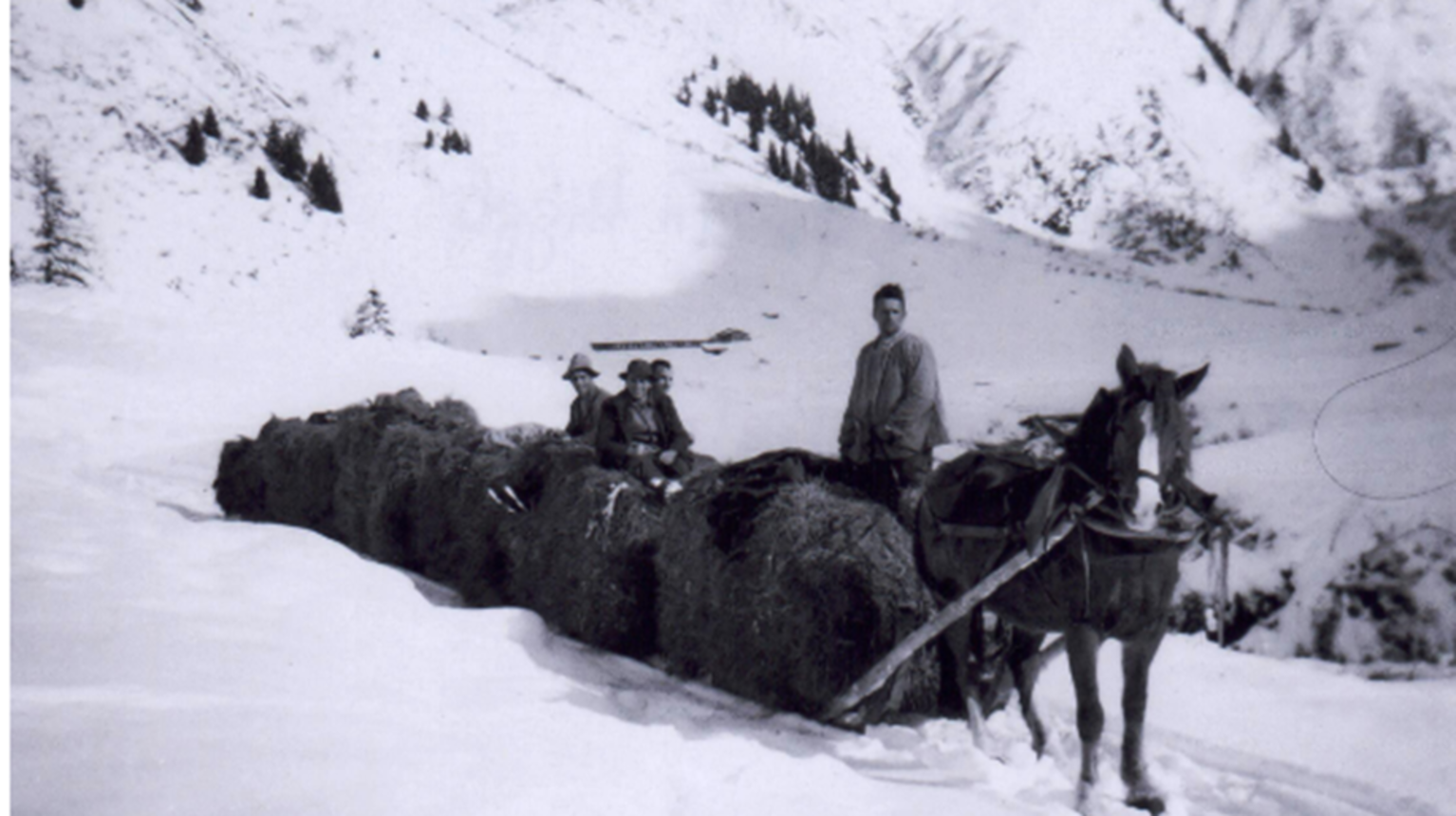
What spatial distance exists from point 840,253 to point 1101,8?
25.6 metres

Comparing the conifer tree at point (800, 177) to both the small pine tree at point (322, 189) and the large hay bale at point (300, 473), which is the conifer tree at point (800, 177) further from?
the large hay bale at point (300, 473)

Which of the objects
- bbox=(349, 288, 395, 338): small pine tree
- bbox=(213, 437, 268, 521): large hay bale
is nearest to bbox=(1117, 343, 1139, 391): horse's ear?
bbox=(213, 437, 268, 521): large hay bale

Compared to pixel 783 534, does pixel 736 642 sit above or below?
below

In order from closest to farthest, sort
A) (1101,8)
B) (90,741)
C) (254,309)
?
(90,741) < (254,309) < (1101,8)

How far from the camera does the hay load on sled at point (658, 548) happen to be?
471cm

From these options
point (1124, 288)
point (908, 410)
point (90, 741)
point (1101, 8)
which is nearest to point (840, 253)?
point (1124, 288)

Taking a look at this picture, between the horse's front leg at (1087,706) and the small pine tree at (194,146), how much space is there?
3107cm

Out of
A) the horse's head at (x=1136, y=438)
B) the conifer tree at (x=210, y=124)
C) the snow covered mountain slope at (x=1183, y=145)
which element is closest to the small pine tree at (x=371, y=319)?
the conifer tree at (x=210, y=124)

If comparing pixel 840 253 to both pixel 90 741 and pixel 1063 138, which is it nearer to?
pixel 1063 138

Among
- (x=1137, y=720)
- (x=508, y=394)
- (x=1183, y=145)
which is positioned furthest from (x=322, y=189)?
(x=1183, y=145)

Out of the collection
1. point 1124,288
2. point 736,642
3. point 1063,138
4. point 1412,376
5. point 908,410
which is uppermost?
point 1063,138

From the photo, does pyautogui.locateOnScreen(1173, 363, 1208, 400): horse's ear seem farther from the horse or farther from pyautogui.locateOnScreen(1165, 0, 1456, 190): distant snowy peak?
pyautogui.locateOnScreen(1165, 0, 1456, 190): distant snowy peak

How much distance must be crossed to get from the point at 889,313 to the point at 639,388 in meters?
2.10

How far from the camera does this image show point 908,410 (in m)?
5.19
